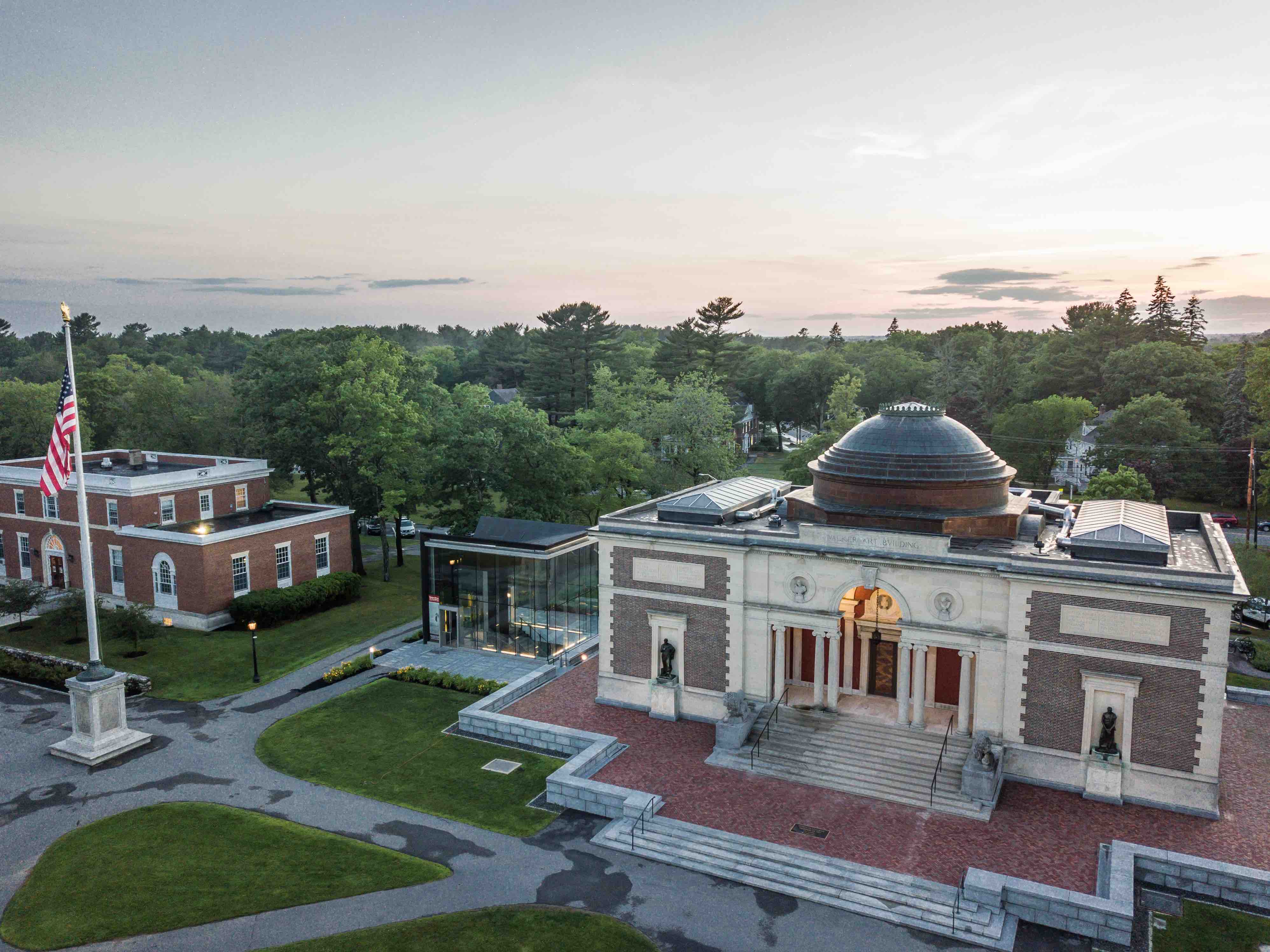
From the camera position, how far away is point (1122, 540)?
23141 mm

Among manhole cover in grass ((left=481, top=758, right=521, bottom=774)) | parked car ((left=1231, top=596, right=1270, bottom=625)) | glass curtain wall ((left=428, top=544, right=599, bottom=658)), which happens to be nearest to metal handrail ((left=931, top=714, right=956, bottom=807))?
manhole cover in grass ((left=481, top=758, right=521, bottom=774))

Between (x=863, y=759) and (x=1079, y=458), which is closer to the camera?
(x=863, y=759)

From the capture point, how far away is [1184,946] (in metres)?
17.8

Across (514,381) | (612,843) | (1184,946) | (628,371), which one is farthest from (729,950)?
(514,381)

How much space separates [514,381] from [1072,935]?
11712cm

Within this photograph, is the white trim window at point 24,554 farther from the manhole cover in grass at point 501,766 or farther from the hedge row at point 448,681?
the manhole cover in grass at point 501,766

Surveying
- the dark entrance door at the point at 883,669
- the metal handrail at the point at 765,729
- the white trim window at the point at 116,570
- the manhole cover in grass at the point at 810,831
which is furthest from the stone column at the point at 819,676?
the white trim window at the point at 116,570

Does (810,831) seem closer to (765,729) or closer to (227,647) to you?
(765,729)

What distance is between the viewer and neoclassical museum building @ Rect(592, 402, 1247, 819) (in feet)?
73.6

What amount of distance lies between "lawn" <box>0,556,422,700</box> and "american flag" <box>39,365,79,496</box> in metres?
9.63

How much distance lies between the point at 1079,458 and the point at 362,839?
67376 mm

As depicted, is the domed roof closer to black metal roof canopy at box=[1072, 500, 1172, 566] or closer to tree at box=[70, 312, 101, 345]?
black metal roof canopy at box=[1072, 500, 1172, 566]

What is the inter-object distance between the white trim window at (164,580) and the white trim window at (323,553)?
23.3ft

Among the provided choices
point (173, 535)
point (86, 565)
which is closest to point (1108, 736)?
point (86, 565)
